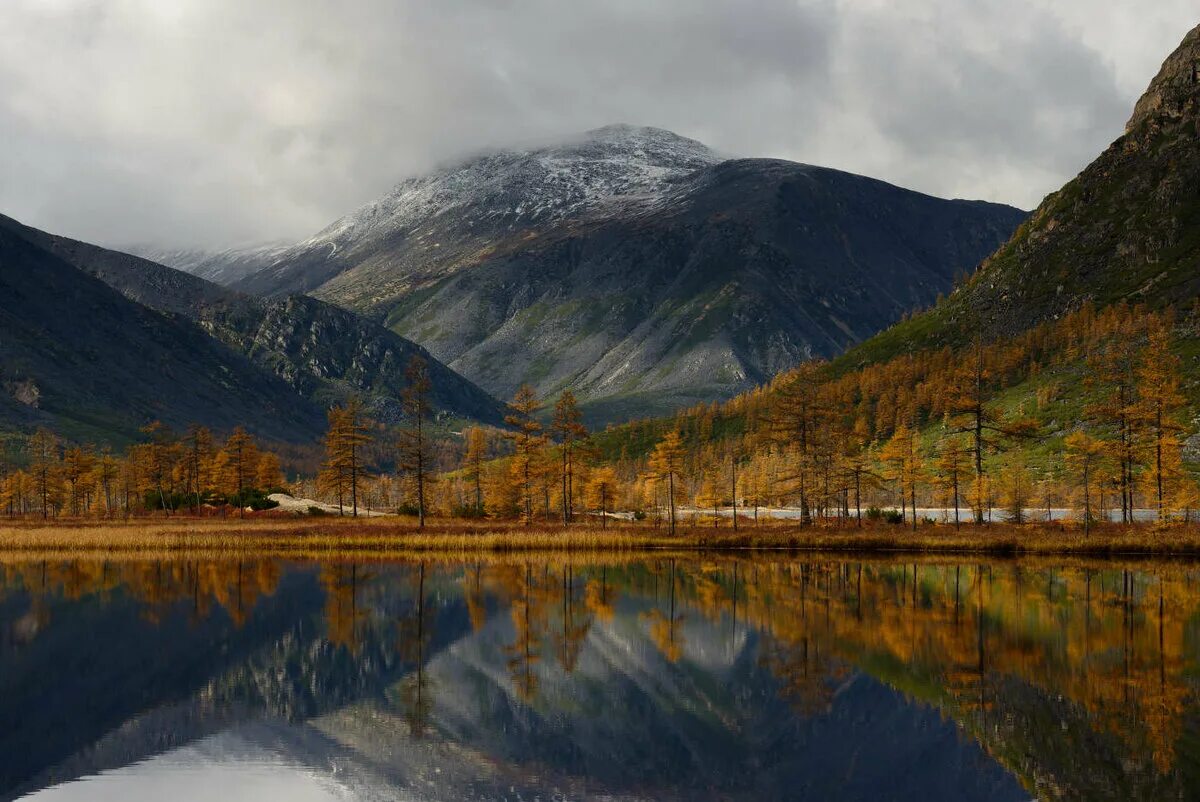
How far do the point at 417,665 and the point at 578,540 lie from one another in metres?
50.6

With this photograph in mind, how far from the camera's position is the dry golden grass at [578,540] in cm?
8612

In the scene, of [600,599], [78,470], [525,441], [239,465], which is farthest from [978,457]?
[78,470]

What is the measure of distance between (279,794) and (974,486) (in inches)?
3450

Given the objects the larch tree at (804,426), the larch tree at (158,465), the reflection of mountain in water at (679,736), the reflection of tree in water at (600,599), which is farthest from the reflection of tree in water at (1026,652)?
the larch tree at (158,465)

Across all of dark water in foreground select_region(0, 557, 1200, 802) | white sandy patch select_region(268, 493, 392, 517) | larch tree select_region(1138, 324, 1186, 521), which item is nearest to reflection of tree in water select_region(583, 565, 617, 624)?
dark water in foreground select_region(0, 557, 1200, 802)

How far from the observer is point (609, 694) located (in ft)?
123

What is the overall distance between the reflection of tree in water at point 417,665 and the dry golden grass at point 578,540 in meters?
29.4

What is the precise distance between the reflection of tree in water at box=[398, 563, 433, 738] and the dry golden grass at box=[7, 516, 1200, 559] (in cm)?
2943

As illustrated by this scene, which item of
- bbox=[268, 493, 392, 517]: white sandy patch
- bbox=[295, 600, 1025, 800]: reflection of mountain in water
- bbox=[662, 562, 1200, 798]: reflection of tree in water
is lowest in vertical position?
bbox=[295, 600, 1025, 800]: reflection of mountain in water

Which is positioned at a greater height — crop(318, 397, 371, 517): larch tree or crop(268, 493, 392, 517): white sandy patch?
crop(318, 397, 371, 517): larch tree

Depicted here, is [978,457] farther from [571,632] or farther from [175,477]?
[175,477]

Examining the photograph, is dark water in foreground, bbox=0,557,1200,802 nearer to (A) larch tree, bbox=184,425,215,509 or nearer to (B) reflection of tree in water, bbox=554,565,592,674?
(B) reflection of tree in water, bbox=554,565,592,674

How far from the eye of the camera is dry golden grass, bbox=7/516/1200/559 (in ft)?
283

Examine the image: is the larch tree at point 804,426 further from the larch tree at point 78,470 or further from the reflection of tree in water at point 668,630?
the larch tree at point 78,470
